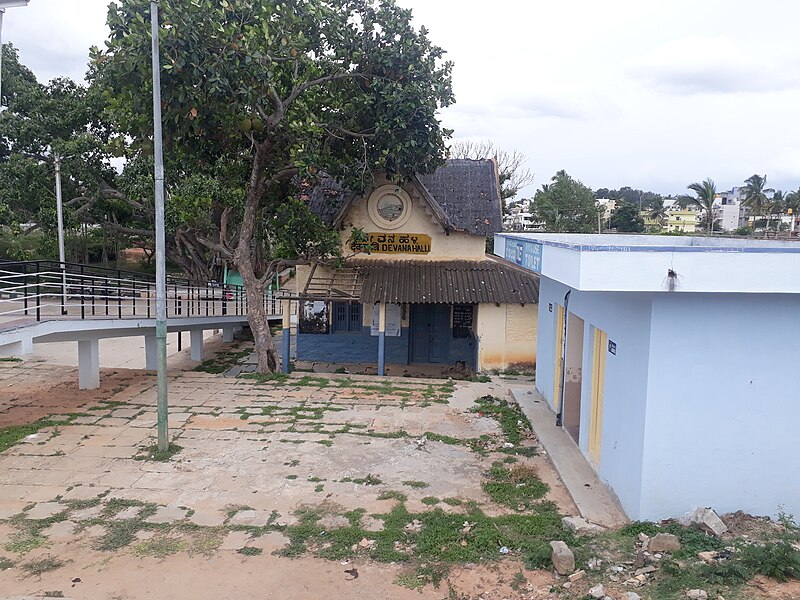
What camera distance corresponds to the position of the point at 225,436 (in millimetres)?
11133

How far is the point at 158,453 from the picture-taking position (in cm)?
1003

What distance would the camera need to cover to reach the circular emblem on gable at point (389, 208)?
59.8 feet

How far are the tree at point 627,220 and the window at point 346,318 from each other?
39.8m

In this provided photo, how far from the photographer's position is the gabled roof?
18000 millimetres

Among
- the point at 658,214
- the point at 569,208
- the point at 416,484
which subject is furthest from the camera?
the point at 658,214

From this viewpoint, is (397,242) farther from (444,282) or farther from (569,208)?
(569,208)

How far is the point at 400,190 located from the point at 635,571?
13.6 m

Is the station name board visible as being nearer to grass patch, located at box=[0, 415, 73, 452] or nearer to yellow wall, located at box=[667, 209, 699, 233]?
grass patch, located at box=[0, 415, 73, 452]

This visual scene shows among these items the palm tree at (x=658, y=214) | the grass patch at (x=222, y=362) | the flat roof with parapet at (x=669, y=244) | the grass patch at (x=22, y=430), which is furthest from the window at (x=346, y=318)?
the palm tree at (x=658, y=214)

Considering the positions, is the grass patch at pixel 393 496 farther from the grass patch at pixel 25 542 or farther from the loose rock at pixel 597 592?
the grass patch at pixel 25 542

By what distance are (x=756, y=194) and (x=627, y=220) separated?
18.5 m

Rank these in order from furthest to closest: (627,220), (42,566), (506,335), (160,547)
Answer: (627,220)
(506,335)
(160,547)
(42,566)

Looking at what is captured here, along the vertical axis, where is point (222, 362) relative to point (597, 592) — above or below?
below

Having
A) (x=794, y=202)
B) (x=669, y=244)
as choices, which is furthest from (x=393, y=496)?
(x=794, y=202)
